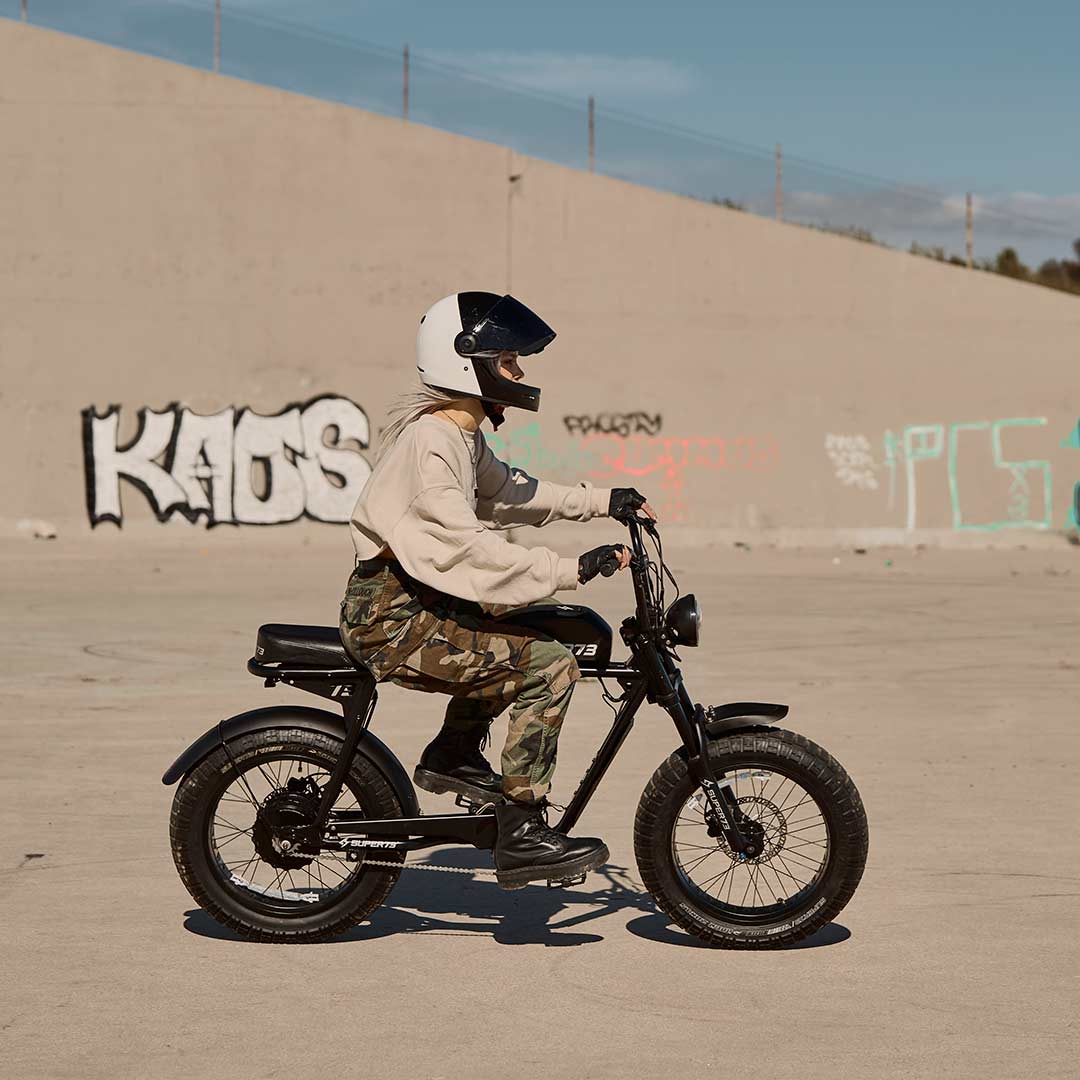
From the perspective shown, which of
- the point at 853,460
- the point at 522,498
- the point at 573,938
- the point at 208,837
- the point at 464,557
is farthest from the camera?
the point at 853,460

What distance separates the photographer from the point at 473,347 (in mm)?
5152

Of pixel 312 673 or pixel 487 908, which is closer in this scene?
pixel 312 673

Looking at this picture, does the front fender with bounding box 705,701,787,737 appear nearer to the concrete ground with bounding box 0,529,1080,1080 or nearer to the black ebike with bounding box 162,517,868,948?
the black ebike with bounding box 162,517,868,948

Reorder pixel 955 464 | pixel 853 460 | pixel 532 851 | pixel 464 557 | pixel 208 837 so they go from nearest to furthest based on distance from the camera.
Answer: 1. pixel 464 557
2. pixel 532 851
3. pixel 208 837
4. pixel 853 460
5. pixel 955 464

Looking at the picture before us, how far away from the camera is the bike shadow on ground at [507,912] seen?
17.6ft

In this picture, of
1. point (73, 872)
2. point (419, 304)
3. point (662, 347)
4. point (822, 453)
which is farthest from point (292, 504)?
point (73, 872)

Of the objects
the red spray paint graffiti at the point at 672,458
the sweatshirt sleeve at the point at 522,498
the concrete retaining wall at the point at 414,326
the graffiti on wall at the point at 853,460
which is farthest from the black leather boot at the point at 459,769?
the graffiti on wall at the point at 853,460

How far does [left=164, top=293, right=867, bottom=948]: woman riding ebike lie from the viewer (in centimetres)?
508

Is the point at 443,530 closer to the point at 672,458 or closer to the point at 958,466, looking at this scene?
the point at 672,458

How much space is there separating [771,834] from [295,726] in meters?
1.46

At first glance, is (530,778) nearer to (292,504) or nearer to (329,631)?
(329,631)

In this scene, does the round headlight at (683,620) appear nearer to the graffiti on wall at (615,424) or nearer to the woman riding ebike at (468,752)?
the woman riding ebike at (468,752)

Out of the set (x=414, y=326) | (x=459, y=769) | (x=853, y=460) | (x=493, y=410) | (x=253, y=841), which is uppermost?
(x=414, y=326)

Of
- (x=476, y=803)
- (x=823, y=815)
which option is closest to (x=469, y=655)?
(x=476, y=803)
